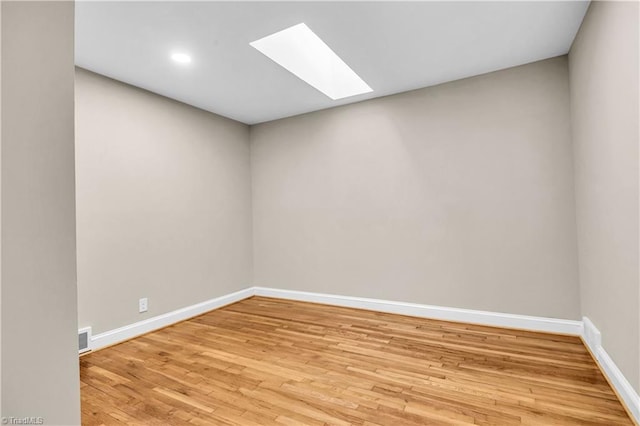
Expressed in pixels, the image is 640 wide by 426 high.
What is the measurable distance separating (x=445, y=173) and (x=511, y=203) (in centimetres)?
67

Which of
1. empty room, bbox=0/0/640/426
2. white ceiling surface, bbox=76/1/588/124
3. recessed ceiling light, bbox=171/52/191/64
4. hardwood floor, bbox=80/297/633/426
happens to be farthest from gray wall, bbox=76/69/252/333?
recessed ceiling light, bbox=171/52/191/64

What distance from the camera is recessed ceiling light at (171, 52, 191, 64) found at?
2.49 meters

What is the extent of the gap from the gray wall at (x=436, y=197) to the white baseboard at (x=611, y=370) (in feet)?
1.17

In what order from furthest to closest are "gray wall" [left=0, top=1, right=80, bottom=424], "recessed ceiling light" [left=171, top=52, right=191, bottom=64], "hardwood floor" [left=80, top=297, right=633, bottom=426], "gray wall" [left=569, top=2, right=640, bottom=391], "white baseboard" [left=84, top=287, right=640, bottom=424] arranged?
"recessed ceiling light" [left=171, top=52, right=191, bottom=64]
"white baseboard" [left=84, top=287, right=640, bottom=424]
"hardwood floor" [left=80, top=297, right=633, bottom=426]
"gray wall" [left=569, top=2, right=640, bottom=391]
"gray wall" [left=0, top=1, right=80, bottom=424]

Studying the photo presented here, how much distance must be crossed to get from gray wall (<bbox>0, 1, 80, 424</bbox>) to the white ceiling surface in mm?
1346

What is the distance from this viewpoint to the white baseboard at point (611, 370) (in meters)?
1.61

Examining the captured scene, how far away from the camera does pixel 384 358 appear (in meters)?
2.38

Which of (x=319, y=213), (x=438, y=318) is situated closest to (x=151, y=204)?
(x=319, y=213)

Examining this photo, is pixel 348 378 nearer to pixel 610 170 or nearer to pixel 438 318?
pixel 438 318

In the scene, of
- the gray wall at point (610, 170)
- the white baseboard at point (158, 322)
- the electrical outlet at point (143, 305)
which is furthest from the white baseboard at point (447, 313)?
the electrical outlet at point (143, 305)

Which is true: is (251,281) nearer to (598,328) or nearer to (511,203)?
(511,203)

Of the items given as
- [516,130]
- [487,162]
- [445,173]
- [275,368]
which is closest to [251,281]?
[275,368]

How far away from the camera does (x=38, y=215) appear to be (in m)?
0.85

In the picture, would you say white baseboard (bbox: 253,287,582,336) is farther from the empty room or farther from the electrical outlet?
the electrical outlet
